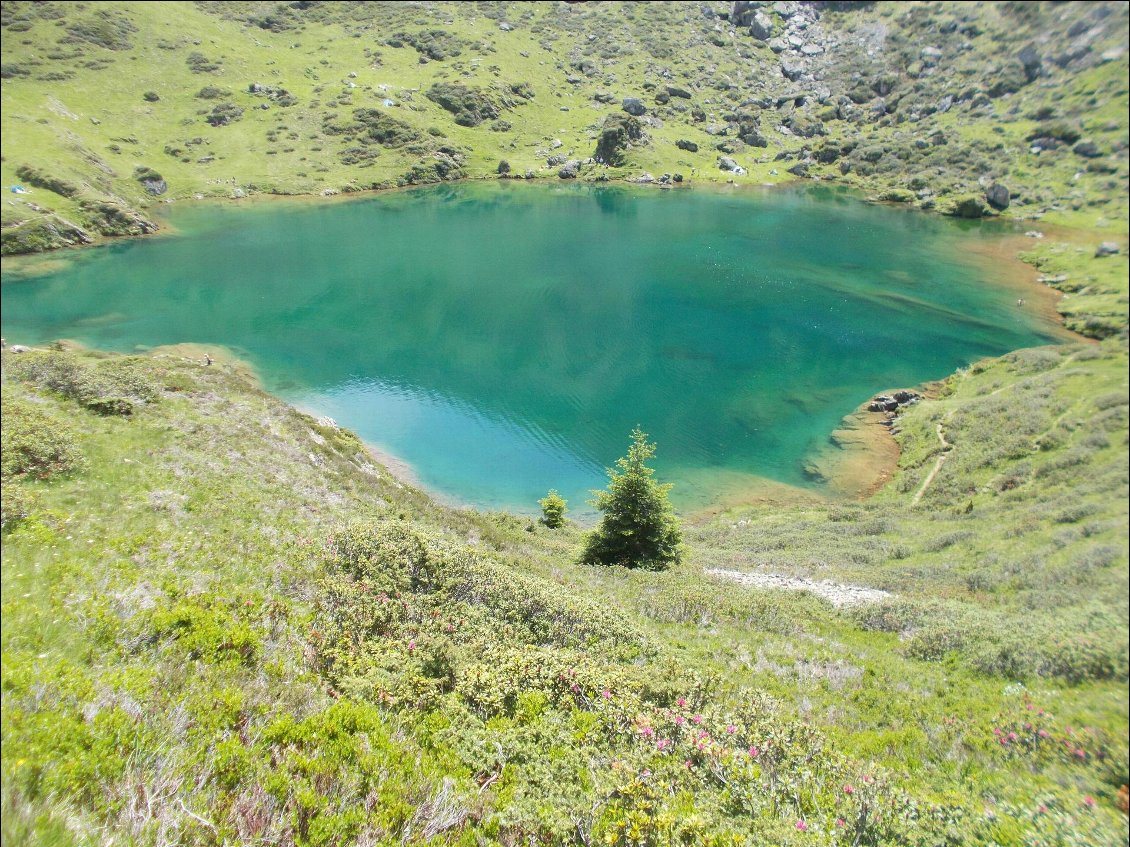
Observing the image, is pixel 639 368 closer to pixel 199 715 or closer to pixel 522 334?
pixel 522 334

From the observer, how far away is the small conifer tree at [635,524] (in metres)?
23.9

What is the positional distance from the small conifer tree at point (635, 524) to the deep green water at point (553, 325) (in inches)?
465

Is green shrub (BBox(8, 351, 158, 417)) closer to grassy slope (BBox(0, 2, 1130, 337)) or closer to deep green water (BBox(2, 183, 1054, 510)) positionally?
deep green water (BBox(2, 183, 1054, 510))

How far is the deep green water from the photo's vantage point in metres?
38.5

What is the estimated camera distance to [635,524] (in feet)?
78.5

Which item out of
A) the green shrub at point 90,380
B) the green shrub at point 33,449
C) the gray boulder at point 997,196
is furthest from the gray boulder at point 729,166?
the green shrub at point 33,449

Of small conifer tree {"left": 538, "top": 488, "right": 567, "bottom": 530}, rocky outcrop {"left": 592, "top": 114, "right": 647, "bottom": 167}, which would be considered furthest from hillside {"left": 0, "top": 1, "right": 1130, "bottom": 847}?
rocky outcrop {"left": 592, "top": 114, "right": 647, "bottom": 167}

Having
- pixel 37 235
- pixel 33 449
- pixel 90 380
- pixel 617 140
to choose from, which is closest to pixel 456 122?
pixel 617 140

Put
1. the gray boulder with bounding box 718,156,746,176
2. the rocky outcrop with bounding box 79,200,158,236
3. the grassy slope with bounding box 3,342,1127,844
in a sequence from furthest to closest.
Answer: the gray boulder with bounding box 718,156,746,176, the rocky outcrop with bounding box 79,200,158,236, the grassy slope with bounding box 3,342,1127,844

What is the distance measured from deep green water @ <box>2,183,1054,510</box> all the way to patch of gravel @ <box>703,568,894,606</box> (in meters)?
14.4

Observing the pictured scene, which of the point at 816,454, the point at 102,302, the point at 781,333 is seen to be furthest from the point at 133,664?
the point at 781,333

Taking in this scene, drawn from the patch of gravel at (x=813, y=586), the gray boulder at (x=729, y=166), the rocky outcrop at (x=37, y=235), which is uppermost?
the gray boulder at (x=729, y=166)

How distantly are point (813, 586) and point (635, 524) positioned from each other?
749cm

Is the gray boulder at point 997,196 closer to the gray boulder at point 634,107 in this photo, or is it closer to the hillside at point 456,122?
the hillside at point 456,122
